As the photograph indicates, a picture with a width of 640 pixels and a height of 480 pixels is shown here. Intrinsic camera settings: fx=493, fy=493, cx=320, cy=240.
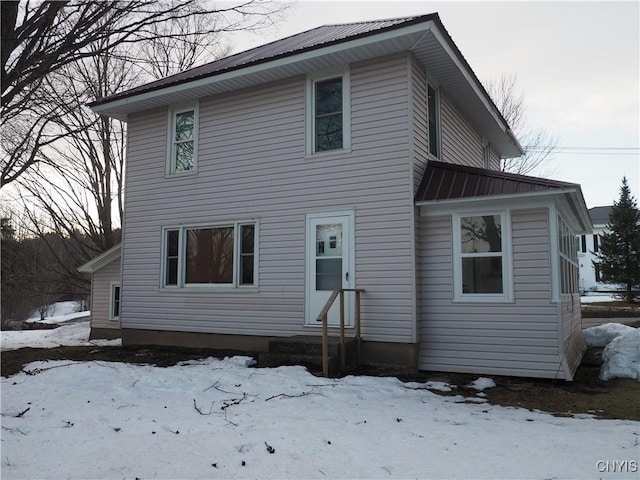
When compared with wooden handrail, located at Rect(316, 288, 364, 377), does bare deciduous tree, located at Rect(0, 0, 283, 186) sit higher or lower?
higher

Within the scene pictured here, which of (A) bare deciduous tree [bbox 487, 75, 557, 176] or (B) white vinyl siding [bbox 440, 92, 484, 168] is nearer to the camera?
(B) white vinyl siding [bbox 440, 92, 484, 168]

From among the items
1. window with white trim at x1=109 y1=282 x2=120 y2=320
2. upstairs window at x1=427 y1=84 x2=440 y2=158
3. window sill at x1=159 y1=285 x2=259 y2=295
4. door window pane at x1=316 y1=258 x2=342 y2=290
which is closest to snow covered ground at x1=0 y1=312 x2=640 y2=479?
door window pane at x1=316 y1=258 x2=342 y2=290

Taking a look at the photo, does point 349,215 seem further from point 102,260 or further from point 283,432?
point 102,260

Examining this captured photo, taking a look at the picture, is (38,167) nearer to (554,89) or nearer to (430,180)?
(430,180)

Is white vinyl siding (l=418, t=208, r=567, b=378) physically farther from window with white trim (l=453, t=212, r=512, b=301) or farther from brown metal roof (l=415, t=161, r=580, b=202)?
brown metal roof (l=415, t=161, r=580, b=202)

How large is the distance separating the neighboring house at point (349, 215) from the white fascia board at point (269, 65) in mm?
27

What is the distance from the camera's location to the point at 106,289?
13719mm

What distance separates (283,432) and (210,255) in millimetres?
5854

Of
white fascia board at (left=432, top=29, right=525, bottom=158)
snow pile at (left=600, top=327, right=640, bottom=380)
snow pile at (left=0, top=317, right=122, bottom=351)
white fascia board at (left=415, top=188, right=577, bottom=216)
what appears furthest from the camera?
snow pile at (left=0, top=317, right=122, bottom=351)

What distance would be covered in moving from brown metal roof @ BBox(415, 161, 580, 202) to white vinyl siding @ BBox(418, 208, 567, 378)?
409mm

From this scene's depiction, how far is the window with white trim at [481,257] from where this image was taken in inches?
298

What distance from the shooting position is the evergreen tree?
85.0ft

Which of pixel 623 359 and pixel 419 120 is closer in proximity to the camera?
pixel 623 359

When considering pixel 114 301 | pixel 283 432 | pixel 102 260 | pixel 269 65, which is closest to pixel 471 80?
pixel 269 65
